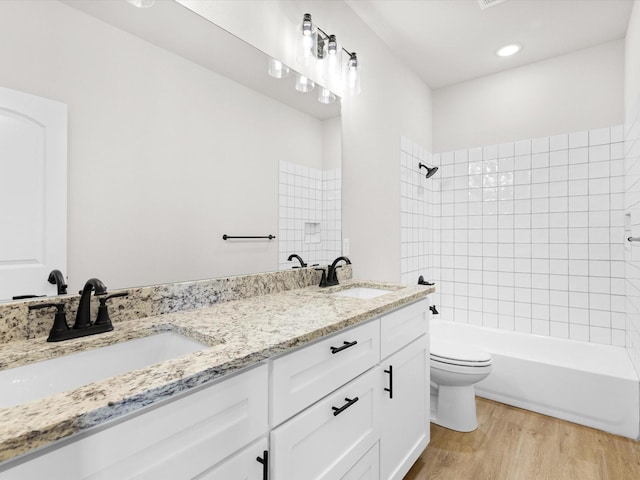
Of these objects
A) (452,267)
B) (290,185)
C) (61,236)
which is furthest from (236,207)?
(452,267)

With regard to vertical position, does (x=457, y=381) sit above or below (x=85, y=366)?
below

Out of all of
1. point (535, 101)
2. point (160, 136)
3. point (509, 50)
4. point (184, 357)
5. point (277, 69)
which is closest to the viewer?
point (184, 357)

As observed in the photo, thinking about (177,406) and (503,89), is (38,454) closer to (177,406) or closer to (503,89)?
(177,406)

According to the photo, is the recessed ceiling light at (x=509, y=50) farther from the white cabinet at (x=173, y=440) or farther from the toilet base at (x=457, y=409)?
the white cabinet at (x=173, y=440)

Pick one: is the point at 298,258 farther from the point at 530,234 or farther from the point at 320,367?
the point at 530,234

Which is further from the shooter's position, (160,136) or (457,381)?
(457,381)

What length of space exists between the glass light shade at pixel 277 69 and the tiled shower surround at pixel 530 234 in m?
1.28

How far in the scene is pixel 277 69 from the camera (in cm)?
159

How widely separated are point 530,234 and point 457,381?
144 cm

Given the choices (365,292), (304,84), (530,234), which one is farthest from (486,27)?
(365,292)

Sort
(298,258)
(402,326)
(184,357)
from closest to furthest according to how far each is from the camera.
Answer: (184,357)
(402,326)
(298,258)

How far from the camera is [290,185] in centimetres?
165

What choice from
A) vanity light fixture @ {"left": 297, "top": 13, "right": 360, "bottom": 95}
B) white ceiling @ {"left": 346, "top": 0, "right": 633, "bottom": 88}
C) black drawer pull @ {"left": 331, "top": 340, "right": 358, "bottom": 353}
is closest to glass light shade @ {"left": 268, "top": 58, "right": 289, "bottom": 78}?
vanity light fixture @ {"left": 297, "top": 13, "right": 360, "bottom": 95}

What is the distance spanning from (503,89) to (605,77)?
654 mm
